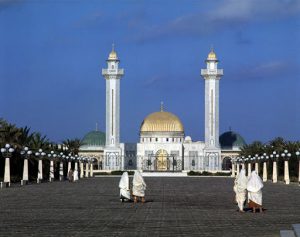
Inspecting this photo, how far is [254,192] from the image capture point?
79.4 ft

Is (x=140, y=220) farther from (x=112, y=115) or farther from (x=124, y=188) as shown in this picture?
(x=112, y=115)

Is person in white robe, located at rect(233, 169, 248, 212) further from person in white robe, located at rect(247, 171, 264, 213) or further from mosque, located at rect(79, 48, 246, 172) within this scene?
mosque, located at rect(79, 48, 246, 172)

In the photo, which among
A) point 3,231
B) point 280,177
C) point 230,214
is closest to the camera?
point 3,231

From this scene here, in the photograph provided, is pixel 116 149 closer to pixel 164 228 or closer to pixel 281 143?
pixel 281 143

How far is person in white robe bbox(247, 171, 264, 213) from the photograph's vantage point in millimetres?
23969

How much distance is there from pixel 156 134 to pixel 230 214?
353ft

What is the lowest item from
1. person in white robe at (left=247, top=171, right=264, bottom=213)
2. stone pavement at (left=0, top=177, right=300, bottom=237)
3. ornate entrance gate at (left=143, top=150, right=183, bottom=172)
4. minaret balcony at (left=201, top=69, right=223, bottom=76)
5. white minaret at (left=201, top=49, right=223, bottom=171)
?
stone pavement at (left=0, top=177, right=300, bottom=237)

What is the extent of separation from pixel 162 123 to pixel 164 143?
3.27m

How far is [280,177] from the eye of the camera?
228 feet

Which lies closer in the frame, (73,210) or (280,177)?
(73,210)

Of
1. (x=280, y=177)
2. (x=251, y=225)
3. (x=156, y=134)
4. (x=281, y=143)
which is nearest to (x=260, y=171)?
(x=281, y=143)

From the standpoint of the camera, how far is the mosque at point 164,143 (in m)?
116

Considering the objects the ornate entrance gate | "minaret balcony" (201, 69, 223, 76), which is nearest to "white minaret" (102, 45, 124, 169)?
the ornate entrance gate

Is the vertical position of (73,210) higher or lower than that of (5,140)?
lower
